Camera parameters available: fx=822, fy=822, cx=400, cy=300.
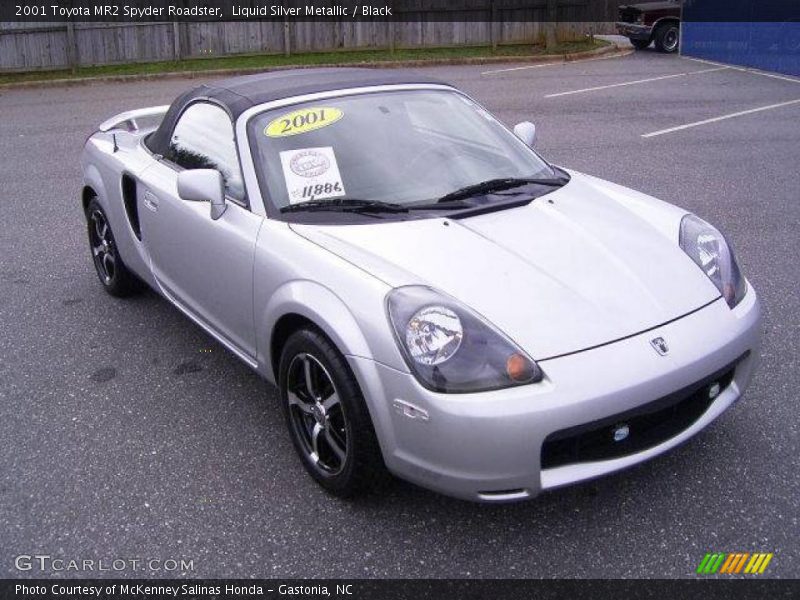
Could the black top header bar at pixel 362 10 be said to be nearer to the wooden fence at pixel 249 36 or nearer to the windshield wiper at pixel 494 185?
the wooden fence at pixel 249 36

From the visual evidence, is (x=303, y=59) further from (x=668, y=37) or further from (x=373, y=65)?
(x=668, y=37)

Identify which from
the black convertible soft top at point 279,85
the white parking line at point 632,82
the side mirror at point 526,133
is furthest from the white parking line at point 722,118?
the black convertible soft top at point 279,85

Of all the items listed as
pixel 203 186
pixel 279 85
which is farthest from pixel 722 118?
pixel 203 186

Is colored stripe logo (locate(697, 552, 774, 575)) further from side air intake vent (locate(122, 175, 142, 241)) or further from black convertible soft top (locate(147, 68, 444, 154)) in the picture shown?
side air intake vent (locate(122, 175, 142, 241))

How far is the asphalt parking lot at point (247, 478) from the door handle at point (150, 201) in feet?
2.51

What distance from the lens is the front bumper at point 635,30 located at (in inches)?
744

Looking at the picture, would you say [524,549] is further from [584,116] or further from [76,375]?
[584,116]

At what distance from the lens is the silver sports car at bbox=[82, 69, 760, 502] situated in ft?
8.57

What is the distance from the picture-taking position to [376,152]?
11.9 ft

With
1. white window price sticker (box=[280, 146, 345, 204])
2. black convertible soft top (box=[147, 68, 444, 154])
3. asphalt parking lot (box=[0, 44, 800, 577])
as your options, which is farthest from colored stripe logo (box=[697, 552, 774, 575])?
black convertible soft top (box=[147, 68, 444, 154])

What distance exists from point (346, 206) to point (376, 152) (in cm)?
37

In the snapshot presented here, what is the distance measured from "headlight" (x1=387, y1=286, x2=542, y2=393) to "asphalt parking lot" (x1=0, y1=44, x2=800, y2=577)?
25.1 inches

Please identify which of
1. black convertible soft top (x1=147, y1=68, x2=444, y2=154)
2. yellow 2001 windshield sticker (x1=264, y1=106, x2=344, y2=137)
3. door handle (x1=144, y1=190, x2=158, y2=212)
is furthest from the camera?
door handle (x1=144, y1=190, x2=158, y2=212)

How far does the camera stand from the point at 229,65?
1762cm
